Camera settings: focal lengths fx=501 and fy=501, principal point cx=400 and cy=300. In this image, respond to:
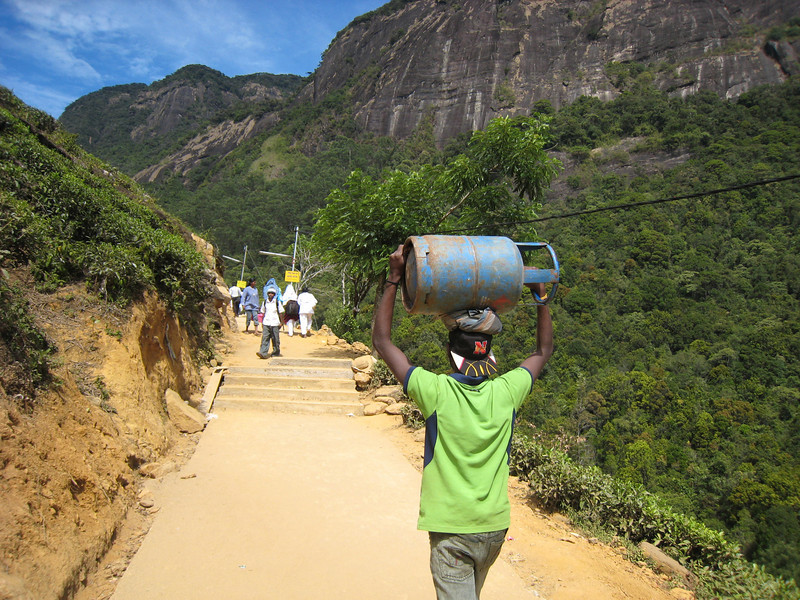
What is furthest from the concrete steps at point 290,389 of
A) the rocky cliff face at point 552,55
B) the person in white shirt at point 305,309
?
the rocky cliff face at point 552,55

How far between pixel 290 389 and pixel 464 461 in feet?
23.5

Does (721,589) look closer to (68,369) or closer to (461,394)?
(461,394)

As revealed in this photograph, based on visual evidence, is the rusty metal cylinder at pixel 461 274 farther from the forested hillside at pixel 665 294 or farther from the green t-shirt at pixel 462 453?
the forested hillside at pixel 665 294

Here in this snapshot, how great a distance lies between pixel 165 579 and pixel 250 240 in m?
51.5

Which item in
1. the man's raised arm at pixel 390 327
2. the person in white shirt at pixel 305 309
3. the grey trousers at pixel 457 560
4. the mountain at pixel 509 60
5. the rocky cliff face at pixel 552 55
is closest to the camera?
the grey trousers at pixel 457 560

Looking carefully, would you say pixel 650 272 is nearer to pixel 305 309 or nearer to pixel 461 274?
pixel 305 309

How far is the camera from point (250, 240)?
5219 centimetres

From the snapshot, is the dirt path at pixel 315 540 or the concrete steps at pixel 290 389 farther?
the concrete steps at pixel 290 389

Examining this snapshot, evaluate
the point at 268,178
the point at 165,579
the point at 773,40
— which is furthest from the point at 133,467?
the point at 773,40

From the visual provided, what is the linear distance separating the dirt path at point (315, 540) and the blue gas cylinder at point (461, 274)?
90.8 inches

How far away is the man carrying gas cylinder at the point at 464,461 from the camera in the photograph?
1.87 m

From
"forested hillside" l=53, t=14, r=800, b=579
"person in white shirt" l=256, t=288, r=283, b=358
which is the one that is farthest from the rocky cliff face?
"person in white shirt" l=256, t=288, r=283, b=358

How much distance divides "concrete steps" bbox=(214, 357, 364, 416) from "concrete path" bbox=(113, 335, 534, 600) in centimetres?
136

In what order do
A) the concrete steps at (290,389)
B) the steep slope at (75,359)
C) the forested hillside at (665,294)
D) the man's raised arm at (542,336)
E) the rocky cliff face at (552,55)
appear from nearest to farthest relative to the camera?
the man's raised arm at (542,336)
the steep slope at (75,359)
the concrete steps at (290,389)
the forested hillside at (665,294)
the rocky cliff face at (552,55)
